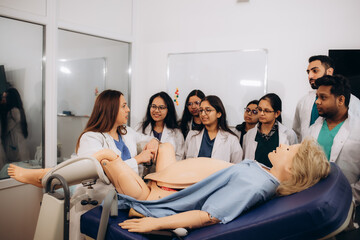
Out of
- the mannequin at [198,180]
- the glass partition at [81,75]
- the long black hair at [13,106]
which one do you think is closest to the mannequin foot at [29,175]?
the mannequin at [198,180]

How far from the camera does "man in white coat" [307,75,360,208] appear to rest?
76.3 inches

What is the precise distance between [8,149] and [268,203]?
226 centimetres

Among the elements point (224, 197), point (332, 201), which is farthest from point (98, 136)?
point (332, 201)

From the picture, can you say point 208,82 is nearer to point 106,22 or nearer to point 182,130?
point 182,130

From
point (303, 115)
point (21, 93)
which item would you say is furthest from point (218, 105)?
point (21, 93)

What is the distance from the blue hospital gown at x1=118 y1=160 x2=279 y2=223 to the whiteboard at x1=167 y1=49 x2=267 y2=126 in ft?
5.19

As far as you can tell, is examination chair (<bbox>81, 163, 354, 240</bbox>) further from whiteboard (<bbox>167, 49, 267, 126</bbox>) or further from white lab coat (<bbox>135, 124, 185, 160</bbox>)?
whiteboard (<bbox>167, 49, 267, 126</bbox>)

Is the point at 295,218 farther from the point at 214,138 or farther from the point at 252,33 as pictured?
the point at 252,33

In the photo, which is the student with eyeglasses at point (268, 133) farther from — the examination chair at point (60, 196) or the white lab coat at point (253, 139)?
the examination chair at point (60, 196)

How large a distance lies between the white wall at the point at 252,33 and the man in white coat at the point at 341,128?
2.77 feet

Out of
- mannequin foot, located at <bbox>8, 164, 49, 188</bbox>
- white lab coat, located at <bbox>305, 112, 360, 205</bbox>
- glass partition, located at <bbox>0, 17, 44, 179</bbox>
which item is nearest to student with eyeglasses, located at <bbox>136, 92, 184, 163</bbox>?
glass partition, located at <bbox>0, 17, 44, 179</bbox>

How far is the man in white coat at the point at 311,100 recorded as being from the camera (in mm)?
2305

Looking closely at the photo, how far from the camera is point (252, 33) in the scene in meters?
3.00

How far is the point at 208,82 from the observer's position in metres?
3.27
